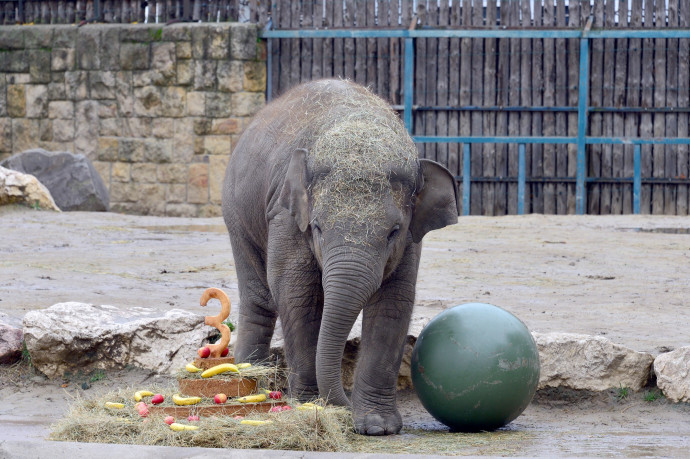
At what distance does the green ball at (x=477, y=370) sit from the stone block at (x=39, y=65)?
13.8 metres

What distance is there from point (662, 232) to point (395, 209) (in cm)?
989

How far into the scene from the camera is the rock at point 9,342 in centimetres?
714

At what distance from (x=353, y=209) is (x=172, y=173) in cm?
1270

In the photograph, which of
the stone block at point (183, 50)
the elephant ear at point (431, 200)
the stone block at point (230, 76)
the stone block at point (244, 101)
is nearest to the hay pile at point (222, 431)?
the elephant ear at point (431, 200)

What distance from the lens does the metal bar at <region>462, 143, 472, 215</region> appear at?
16.9 m

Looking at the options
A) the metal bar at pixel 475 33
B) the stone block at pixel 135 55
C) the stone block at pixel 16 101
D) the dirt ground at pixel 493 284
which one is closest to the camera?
the dirt ground at pixel 493 284

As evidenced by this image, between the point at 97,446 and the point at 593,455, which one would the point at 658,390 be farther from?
the point at 97,446

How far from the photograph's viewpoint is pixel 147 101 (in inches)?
684

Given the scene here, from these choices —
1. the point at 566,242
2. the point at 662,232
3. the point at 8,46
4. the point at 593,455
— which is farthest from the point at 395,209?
the point at 8,46

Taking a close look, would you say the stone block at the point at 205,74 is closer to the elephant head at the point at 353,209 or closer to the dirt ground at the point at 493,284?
the dirt ground at the point at 493,284

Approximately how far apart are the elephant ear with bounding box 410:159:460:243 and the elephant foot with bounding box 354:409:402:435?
0.95 metres

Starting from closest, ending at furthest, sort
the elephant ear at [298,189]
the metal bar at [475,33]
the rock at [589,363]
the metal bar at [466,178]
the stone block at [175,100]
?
the elephant ear at [298,189]
the rock at [589,363]
the metal bar at [475,33]
the metal bar at [466,178]
the stone block at [175,100]

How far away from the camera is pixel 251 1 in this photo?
17.4 metres

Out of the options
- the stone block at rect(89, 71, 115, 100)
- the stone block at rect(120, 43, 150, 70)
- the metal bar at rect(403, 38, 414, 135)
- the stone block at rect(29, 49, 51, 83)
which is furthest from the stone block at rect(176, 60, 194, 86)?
the metal bar at rect(403, 38, 414, 135)
